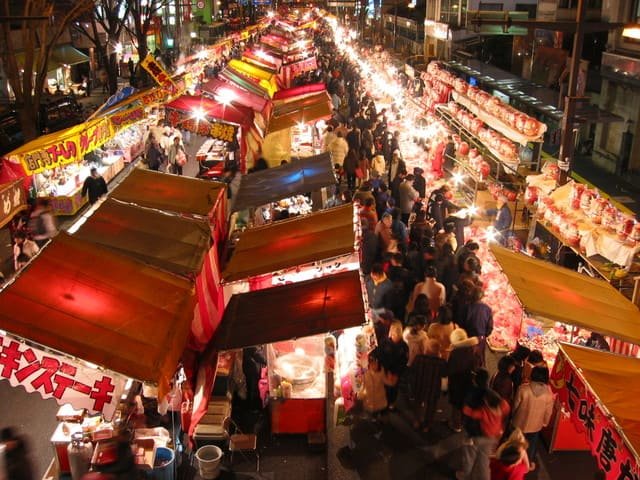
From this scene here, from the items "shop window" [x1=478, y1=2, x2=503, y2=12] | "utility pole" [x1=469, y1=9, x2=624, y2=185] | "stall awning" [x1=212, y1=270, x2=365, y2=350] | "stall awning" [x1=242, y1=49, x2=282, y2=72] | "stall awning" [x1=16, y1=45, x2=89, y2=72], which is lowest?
"stall awning" [x1=212, y1=270, x2=365, y2=350]

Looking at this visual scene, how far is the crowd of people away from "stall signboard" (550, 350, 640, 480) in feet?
0.90

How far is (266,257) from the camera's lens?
27.2ft

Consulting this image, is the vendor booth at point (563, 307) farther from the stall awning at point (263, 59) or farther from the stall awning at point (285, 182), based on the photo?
the stall awning at point (263, 59)

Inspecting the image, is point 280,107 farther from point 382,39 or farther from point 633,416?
point 382,39

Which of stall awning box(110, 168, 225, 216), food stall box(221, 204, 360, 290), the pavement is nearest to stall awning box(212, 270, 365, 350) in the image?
food stall box(221, 204, 360, 290)

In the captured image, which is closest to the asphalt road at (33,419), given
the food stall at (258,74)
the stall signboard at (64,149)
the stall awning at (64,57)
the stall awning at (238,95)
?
the stall signboard at (64,149)

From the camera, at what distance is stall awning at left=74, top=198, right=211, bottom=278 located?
7.38 meters

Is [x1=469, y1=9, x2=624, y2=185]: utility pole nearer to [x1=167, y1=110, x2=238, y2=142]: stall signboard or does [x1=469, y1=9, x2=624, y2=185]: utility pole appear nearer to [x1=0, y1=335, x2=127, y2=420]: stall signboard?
[x1=167, y1=110, x2=238, y2=142]: stall signboard

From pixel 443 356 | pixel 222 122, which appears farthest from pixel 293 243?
pixel 222 122

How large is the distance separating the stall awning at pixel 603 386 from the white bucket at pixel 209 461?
3.83 metres

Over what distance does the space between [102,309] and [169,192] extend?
4.33 meters

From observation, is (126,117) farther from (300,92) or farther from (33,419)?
(33,419)

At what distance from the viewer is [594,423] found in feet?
18.5

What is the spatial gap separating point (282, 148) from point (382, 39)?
145 feet
